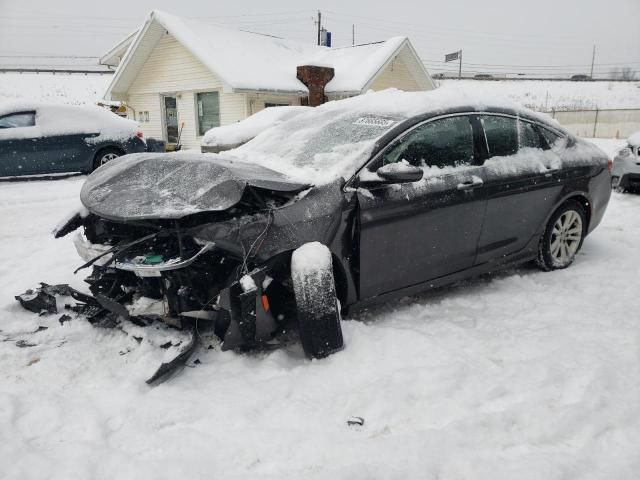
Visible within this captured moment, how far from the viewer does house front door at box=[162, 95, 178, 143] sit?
18.5m

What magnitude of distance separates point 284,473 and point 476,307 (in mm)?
2188

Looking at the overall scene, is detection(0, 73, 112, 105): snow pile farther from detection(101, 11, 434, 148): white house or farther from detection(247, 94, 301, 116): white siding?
detection(247, 94, 301, 116): white siding

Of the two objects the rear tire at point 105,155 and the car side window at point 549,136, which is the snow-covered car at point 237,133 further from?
the car side window at point 549,136

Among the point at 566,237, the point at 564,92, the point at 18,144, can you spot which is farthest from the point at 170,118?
the point at 564,92

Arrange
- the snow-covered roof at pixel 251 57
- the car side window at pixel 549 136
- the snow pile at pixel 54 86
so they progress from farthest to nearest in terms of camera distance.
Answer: the snow pile at pixel 54 86
the snow-covered roof at pixel 251 57
the car side window at pixel 549 136

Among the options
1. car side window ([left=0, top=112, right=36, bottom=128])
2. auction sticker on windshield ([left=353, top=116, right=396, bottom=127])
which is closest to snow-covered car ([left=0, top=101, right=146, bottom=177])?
car side window ([left=0, top=112, right=36, bottom=128])

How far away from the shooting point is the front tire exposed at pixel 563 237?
4246 millimetres

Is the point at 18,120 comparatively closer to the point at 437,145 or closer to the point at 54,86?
the point at 437,145

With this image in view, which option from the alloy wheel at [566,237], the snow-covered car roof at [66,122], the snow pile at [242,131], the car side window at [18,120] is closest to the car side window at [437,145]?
the alloy wheel at [566,237]

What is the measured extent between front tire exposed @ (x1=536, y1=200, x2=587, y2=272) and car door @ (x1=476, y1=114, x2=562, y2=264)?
0.59 ft

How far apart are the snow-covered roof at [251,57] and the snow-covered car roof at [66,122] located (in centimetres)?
552

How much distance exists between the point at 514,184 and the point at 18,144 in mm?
9593

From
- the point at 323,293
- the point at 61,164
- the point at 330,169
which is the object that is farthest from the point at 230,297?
the point at 61,164

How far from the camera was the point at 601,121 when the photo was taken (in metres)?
28.7
